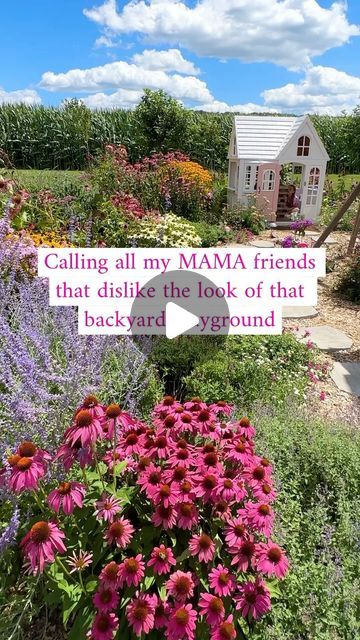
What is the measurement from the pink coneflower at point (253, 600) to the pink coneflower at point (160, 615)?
7.9 inches

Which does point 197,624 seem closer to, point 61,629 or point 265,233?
point 61,629

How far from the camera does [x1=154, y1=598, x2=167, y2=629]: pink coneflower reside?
1223 mm

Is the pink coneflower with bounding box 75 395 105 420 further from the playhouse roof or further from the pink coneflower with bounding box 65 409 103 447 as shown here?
the playhouse roof

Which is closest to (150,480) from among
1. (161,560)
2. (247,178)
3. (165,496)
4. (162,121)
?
(165,496)

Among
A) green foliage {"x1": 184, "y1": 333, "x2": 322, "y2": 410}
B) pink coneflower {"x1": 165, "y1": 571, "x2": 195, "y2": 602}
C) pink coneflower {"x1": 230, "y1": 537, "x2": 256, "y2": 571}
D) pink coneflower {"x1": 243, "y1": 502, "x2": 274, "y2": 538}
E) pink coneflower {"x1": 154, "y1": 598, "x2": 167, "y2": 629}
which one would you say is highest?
pink coneflower {"x1": 243, "y1": 502, "x2": 274, "y2": 538}

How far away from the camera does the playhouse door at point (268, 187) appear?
358 inches

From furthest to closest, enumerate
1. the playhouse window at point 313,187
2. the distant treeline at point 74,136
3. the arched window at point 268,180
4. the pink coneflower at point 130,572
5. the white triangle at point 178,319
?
the distant treeline at point 74,136
the playhouse window at point 313,187
the arched window at point 268,180
the white triangle at point 178,319
the pink coneflower at point 130,572

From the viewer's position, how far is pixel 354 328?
4.74 meters

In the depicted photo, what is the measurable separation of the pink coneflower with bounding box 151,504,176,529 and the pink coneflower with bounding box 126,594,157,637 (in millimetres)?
180

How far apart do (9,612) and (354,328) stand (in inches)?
160

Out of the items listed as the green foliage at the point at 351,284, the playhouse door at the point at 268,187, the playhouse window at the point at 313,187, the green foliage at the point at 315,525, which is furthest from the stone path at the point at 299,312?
the playhouse window at the point at 313,187

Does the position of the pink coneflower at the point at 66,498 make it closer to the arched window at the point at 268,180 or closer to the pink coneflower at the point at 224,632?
the pink coneflower at the point at 224,632

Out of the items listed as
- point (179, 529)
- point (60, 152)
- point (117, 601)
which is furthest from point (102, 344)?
point (60, 152)

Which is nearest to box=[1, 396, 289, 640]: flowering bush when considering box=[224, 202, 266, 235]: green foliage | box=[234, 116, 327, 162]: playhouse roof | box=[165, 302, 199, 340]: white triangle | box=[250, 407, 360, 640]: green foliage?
box=[250, 407, 360, 640]: green foliage
